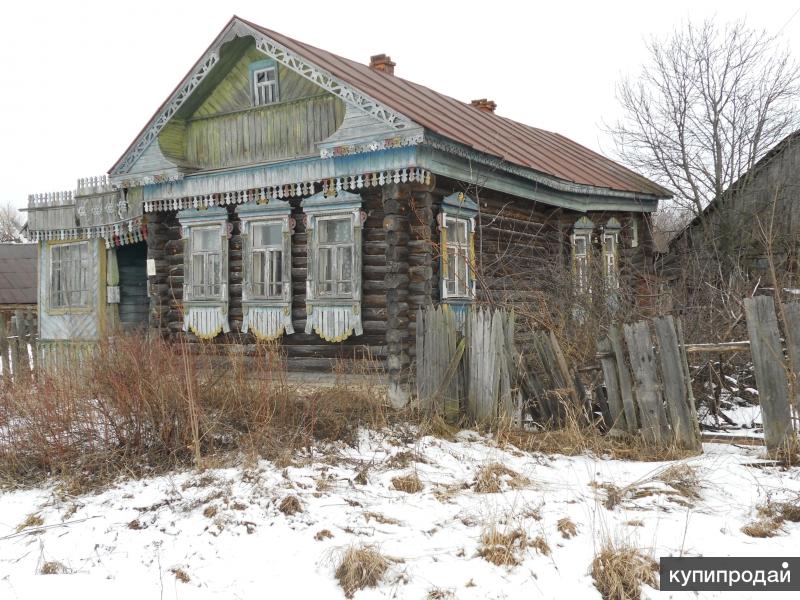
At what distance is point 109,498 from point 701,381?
587cm

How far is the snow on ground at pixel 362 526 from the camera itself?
4.12 meters

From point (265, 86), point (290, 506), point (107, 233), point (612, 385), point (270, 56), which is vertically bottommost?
point (290, 506)

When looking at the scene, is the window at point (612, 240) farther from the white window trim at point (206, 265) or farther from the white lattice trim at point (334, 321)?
the white window trim at point (206, 265)

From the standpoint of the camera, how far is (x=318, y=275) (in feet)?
33.0

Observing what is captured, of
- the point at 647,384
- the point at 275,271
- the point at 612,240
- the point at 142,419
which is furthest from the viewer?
the point at 612,240

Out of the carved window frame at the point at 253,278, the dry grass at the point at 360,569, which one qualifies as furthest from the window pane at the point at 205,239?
the dry grass at the point at 360,569

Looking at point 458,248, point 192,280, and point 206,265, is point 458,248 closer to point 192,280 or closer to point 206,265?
point 206,265

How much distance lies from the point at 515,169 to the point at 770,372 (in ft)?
18.7

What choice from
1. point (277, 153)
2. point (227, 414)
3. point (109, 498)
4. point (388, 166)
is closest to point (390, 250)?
point (388, 166)

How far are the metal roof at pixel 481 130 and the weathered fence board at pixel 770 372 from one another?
439 centimetres

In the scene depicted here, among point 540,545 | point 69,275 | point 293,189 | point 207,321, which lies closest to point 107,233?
point 69,275

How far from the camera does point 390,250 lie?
912 centimetres

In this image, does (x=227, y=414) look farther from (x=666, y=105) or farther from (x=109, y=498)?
(x=666, y=105)

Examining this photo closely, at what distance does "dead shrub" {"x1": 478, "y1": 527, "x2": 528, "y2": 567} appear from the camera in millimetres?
4184
